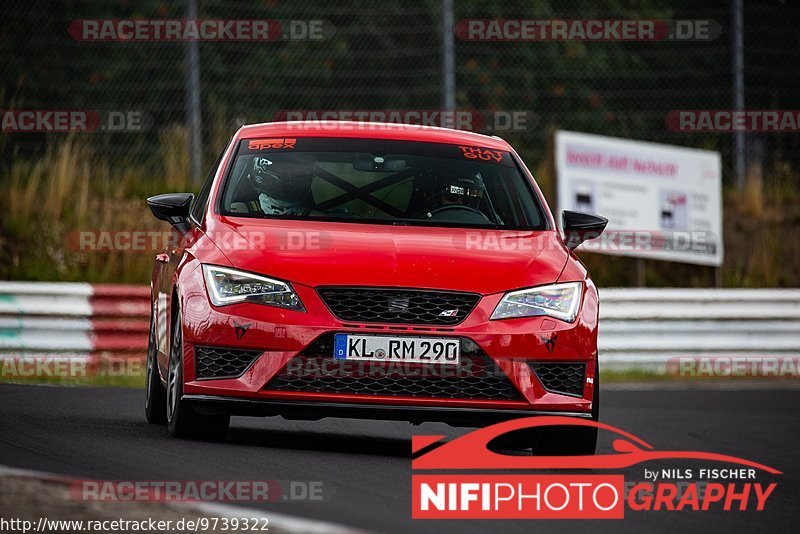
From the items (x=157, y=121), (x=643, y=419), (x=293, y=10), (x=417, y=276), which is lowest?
(x=643, y=419)

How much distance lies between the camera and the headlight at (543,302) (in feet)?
25.0

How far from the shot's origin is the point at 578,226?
8844 mm

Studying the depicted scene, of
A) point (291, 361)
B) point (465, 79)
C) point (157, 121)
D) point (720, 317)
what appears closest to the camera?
point (291, 361)

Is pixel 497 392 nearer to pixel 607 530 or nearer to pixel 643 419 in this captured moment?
pixel 607 530

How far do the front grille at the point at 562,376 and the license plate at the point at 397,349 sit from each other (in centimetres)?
43

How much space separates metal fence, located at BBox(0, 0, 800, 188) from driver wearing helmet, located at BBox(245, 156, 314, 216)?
7727 mm

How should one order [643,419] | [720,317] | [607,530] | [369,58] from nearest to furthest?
[607,530], [643,419], [720,317], [369,58]

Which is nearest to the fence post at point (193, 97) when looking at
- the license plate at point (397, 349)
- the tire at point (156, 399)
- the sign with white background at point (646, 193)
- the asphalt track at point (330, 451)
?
the sign with white background at point (646, 193)

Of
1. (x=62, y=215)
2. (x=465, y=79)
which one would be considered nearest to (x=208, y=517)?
(x=62, y=215)

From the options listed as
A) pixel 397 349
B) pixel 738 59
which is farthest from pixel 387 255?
pixel 738 59

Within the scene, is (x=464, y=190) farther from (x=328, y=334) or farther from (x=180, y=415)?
(x=180, y=415)

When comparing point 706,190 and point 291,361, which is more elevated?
point 706,190

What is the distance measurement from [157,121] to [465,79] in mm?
5406

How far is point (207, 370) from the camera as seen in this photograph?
760 centimetres
